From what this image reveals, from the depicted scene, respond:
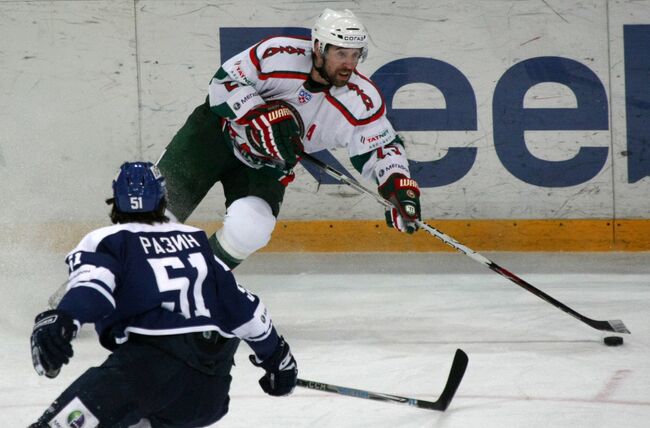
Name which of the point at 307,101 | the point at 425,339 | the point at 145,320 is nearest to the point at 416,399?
the point at 425,339

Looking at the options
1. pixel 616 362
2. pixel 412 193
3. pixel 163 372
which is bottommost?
pixel 616 362

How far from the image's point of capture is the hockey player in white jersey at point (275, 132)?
13.9ft

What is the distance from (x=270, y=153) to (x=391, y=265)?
188 cm

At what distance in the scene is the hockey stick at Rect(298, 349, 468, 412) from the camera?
3.12 metres

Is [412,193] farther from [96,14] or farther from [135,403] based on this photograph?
[96,14]

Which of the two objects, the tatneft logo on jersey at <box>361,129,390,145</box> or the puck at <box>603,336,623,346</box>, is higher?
the tatneft logo on jersey at <box>361,129,390,145</box>

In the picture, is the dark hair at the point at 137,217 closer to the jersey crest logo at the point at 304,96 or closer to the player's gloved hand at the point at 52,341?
the player's gloved hand at the point at 52,341

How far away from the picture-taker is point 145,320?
7.88ft

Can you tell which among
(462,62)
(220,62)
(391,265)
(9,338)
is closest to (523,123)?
(462,62)

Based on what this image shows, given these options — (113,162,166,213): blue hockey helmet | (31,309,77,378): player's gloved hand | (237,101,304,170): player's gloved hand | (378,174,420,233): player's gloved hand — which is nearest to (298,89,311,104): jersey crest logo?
(237,101,304,170): player's gloved hand

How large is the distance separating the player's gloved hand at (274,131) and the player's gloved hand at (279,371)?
1.56 m

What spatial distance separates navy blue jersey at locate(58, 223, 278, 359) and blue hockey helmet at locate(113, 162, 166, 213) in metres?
0.04

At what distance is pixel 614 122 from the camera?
20.3ft

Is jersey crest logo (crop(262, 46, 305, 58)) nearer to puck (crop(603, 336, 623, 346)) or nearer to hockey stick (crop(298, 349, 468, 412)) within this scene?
hockey stick (crop(298, 349, 468, 412))
